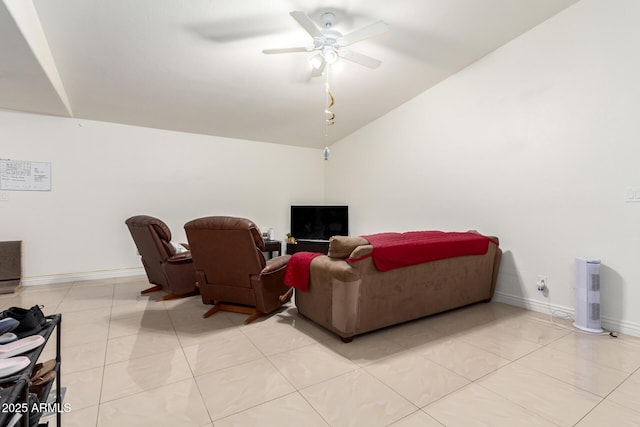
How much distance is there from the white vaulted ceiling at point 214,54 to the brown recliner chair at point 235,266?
1.78 m

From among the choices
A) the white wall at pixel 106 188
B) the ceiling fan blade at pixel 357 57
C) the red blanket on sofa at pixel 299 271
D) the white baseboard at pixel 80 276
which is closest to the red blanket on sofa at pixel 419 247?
the red blanket on sofa at pixel 299 271

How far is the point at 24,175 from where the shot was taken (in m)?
3.82

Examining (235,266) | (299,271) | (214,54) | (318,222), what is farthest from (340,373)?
(318,222)

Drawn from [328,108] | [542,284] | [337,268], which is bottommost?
[542,284]

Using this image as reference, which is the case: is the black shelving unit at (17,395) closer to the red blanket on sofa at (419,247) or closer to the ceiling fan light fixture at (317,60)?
the red blanket on sofa at (419,247)

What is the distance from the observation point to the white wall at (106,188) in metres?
3.86

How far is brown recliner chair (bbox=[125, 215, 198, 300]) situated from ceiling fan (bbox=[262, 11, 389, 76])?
217 centimetres

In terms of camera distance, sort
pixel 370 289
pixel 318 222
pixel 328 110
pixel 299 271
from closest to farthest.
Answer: pixel 370 289, pixel 299 271, pixel 328 110, pixel 318 222

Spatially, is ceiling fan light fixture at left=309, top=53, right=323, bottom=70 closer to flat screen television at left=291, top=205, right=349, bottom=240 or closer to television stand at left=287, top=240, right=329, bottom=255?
flat screen television at left=291, top=205, right=349, bottom=240

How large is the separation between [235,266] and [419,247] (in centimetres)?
164

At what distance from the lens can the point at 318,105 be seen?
4418mm

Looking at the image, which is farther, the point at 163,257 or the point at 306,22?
the point at 163,257

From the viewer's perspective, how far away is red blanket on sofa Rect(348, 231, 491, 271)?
2.30 metres

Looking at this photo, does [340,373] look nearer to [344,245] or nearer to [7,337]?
[344,245]
